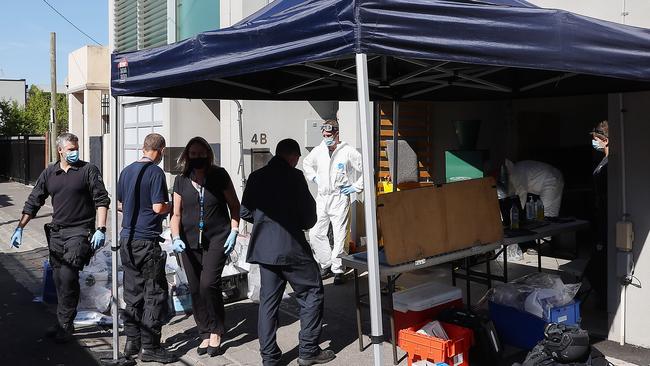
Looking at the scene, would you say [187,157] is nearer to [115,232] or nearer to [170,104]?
[115,232]

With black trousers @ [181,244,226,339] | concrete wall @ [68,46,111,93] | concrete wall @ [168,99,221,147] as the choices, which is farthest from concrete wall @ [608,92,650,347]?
concrete wall @ [68,46,111,93]

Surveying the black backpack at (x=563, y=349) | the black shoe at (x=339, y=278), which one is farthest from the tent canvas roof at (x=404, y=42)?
the black shoe at (x=339, y=278)

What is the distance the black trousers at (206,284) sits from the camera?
4984 millimetres

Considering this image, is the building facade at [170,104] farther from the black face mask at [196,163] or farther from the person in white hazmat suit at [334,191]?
the black face mask at [196,163]

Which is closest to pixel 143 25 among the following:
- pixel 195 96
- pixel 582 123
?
pixel 195 96

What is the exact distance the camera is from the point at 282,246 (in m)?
4.58

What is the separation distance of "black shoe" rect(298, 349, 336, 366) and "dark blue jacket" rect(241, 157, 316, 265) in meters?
0.78

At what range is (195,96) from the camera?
5.69 m

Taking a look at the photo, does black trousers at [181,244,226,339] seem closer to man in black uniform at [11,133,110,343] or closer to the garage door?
man in black uniform at [11,133,110,343]

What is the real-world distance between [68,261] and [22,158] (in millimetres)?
21503

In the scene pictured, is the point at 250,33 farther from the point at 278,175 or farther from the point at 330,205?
the point at 330,205

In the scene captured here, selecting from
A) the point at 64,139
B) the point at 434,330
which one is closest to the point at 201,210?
the point at 64,139

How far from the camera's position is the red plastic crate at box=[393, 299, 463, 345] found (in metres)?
4.56

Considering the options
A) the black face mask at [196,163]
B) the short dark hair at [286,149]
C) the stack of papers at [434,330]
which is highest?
the short dark hair at [286,149]
